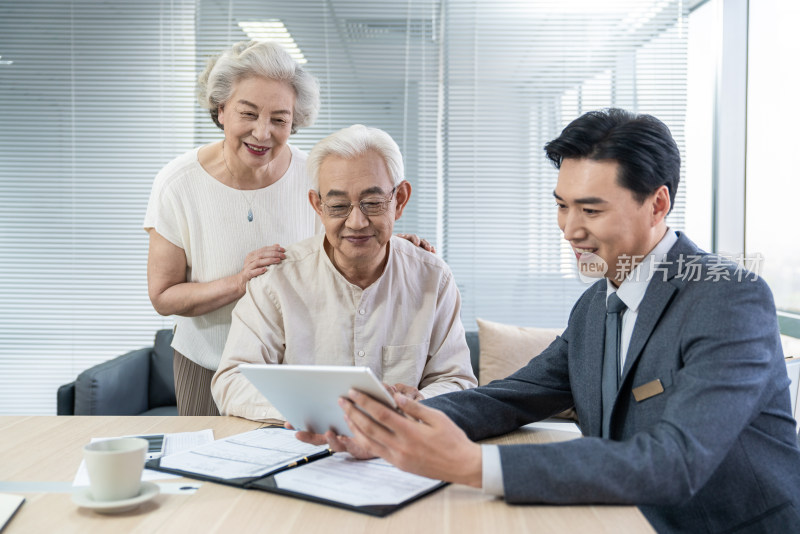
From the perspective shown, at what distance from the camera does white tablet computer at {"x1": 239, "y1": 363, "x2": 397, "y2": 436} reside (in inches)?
43.1

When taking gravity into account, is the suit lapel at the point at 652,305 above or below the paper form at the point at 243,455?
above

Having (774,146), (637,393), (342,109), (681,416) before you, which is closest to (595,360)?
(637,393)

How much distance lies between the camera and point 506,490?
1070 millimetres

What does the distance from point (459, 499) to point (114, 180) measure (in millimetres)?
3681

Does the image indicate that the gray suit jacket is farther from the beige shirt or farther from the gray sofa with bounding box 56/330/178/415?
the gray sofa with bounding box 56/330/178/415

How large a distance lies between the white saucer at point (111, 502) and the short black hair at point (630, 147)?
3.31 ft

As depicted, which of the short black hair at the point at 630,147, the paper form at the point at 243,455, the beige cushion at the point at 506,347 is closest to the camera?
the paper form at the point at 243,455

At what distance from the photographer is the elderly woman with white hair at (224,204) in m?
2.15

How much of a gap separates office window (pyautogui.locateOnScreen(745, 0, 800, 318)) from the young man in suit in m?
2.23

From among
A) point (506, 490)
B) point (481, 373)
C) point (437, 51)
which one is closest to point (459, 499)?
point (506, 490)

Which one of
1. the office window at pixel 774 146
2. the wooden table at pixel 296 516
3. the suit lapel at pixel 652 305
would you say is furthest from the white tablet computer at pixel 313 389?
the office window at pixel 774 146

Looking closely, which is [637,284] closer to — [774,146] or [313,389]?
[313,389]

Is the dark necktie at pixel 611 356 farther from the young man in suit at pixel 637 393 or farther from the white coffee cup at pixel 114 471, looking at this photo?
the white coffee cup at pixel 114 471

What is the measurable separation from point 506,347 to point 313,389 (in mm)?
2530
